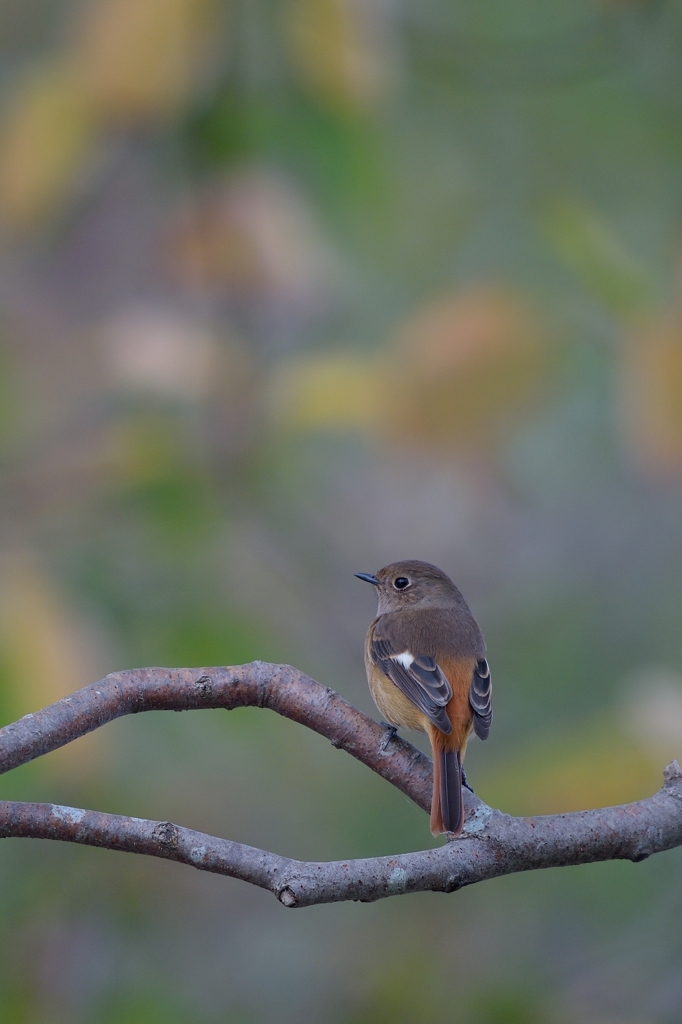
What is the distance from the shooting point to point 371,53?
3.01 metres

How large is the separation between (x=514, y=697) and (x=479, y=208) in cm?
300

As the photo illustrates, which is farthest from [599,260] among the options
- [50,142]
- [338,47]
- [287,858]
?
[287,858]

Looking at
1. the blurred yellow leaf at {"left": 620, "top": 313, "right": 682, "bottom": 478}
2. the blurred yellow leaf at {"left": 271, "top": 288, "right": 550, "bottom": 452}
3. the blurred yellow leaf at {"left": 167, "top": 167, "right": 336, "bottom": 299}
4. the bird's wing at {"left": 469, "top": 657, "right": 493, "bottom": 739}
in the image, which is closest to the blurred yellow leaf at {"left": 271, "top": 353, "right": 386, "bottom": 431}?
the blurred yellow leaf at {"left": 271, "top": 288, "right": 550, "bottom": 452}

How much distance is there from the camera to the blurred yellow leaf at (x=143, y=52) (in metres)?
2.82

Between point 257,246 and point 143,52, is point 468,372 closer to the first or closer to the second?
point 257,246

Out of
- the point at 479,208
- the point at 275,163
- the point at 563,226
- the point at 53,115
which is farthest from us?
the point at 479,208

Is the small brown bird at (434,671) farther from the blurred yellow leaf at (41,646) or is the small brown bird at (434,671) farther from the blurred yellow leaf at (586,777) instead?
the blurred yellow leaf at (41,646)

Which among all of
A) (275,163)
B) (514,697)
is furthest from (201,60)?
(514,697)

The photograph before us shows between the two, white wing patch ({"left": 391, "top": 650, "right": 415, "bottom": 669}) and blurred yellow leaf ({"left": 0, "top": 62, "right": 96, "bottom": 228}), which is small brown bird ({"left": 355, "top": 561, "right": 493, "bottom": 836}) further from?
blurred yellow leaf ({"left": 0, "top": 62, "right": 96, "bottom": 228})

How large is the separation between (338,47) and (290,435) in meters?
1.20

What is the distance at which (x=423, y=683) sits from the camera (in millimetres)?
3461

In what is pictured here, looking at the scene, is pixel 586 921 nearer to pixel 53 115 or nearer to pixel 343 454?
pixel 343 454

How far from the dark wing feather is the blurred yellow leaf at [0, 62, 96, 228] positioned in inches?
73.0

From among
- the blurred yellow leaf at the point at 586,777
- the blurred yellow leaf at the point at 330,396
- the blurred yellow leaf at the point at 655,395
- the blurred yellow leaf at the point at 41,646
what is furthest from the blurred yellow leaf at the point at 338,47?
the blurred yellow leaf at the point at 586,777
